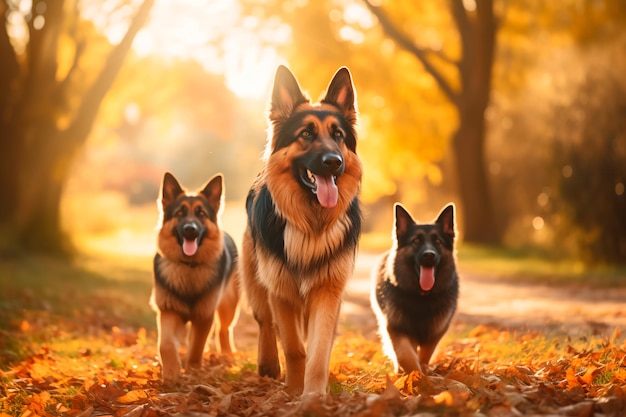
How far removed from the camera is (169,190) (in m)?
7.33

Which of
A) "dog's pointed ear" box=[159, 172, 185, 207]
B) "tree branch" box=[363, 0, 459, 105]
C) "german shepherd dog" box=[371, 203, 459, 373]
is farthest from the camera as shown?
"tree branch" box=[363, 0, 459, 105]

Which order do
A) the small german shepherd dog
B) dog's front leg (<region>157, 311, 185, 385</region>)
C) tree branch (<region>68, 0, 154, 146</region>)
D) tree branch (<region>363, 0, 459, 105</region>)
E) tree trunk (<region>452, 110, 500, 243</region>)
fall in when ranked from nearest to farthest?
dog's front leg (<region>157, 311, 185, 385</region>), the small german shepherd dog, tree branch (<region>68, 0, 154, 146</region>), tree branch (<region>363, 0, 459, 105</region>), tree trunk (<region>452, 110, 500, 243</region>)

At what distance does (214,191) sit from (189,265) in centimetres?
85

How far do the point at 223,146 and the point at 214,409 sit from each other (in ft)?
187

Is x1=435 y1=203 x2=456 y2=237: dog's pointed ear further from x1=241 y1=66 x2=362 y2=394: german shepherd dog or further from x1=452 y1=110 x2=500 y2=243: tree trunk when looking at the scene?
x1=452 y1=110 x2=500 y2=243: tree trunk

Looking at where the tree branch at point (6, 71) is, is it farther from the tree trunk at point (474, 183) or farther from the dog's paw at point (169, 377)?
the tree trunk at point (474, 183)

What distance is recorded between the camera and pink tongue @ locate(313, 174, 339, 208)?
519 centimetres

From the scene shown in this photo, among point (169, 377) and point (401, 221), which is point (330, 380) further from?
point (401, 221)

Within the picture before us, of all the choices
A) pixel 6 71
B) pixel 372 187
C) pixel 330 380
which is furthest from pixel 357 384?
pixel 372 187

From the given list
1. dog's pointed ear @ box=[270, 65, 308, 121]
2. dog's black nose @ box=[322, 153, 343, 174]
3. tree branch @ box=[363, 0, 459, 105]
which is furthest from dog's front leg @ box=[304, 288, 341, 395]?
tree branch @ box=[363, 0, 459, 105]

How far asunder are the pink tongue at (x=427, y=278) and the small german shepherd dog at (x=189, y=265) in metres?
2.10

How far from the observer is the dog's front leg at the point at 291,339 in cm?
555

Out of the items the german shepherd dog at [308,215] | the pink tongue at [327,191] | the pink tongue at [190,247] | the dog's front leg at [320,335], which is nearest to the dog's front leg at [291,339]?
the german shepherd dog at [308,215]

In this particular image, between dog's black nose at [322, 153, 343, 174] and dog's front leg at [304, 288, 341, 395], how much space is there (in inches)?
38.2
